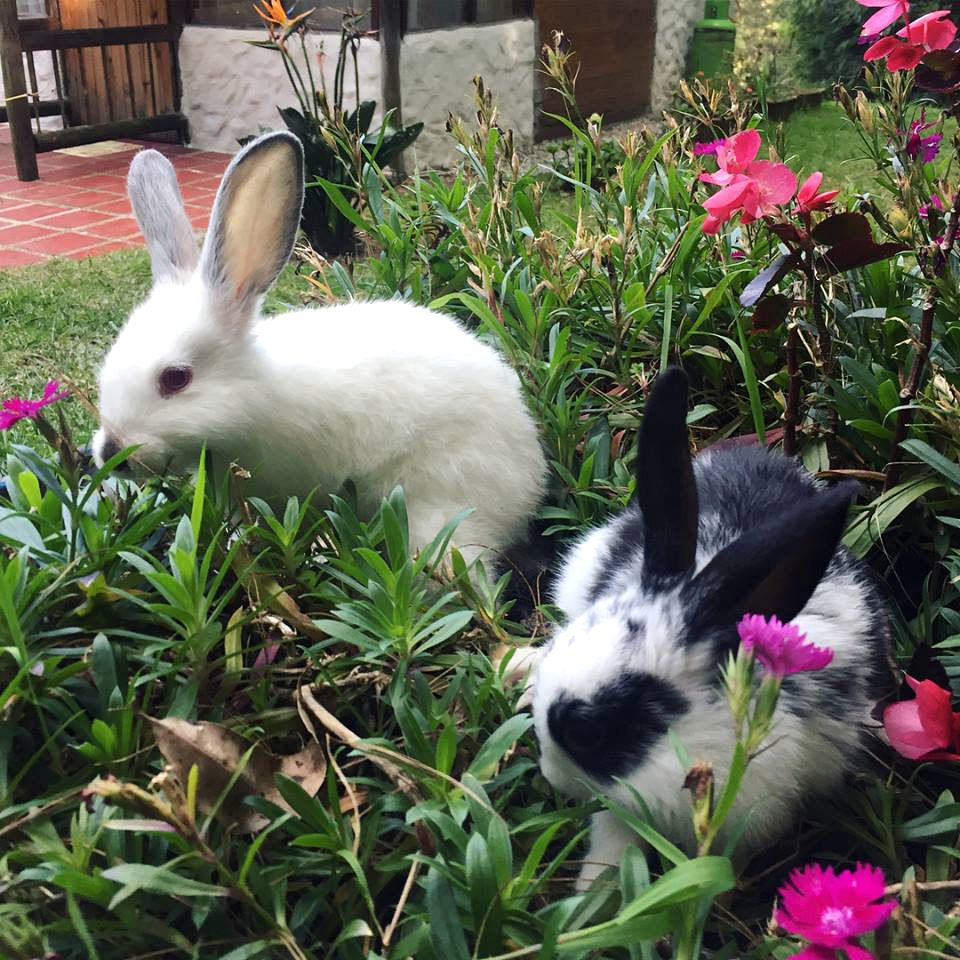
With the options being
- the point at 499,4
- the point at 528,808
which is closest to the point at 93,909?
the point at 528,808

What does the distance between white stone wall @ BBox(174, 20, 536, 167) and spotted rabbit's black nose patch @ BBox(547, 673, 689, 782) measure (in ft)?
22.0

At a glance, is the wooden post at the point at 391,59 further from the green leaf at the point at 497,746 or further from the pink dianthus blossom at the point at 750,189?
the green leaf at the point at 497,746

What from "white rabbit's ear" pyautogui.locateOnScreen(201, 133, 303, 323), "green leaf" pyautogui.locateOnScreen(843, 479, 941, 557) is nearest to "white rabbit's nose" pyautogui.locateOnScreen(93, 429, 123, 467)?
"white rabbit's ear" pyautogui.locateOnScreen(201, 133, 303, 323)

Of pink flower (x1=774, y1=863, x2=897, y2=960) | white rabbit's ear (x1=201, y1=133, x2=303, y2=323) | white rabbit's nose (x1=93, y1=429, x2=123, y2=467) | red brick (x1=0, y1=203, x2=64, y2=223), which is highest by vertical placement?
white rabbit's ear (x1=201, y1=133, x2=303, y2=323)

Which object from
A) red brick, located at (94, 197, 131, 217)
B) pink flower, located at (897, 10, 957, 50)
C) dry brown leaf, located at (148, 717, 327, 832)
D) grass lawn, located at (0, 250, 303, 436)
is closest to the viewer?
dry brown leaf, located at (148, 717, 327, 832)

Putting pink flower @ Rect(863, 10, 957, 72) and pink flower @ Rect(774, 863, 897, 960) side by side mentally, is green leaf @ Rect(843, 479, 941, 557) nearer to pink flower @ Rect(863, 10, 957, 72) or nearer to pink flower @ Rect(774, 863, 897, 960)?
pink flower @ Rect(863, 10, 957, 72)

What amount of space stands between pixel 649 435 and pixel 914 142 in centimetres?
120

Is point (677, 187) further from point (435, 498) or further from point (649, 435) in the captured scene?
point (649, 435)

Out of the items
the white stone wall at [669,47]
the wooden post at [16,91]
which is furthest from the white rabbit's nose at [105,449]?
the white stone wall at [669,47]

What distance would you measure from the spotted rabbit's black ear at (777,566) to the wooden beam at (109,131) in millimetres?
8011

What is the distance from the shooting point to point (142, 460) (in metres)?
2.09

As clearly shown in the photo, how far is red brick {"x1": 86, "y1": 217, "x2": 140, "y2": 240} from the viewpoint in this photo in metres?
6.35

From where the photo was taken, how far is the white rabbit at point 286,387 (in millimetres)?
2117

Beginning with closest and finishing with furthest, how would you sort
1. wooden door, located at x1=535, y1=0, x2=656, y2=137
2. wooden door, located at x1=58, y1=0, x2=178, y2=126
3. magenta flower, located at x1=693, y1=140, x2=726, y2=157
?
magenta flower, located at x1=693, y1=140, x2=726, y2=157 < wooden door, located at x1=535, y1=0, x2=656, y2=137 < wooden door, located at x1=58, y1=0, x2=178, y2=126
